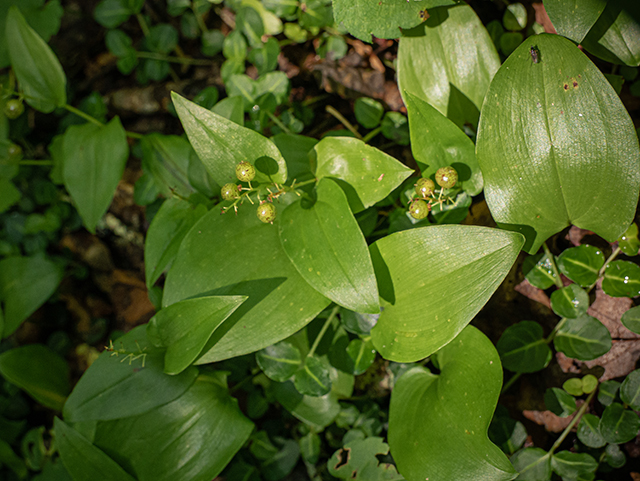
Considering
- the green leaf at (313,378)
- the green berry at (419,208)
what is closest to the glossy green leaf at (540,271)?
the green berry at (419,208)

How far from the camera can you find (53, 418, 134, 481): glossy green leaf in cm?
166

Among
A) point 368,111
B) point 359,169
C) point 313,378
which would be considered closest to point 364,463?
point 313,378

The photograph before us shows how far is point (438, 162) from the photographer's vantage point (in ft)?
5.04

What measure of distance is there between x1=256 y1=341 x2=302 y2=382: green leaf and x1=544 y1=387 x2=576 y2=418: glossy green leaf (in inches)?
42.2

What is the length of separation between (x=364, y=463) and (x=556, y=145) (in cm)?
153

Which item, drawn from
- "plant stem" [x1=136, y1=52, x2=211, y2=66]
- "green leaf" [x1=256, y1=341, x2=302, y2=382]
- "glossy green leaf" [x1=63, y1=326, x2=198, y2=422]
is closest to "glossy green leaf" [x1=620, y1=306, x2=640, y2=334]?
"green leaf" [x1=256, y1=341, x2=302, y2=382]

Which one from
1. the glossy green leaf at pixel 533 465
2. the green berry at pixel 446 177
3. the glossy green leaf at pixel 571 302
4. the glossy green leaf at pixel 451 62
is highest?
the glossy green leaf at pixel 451 62

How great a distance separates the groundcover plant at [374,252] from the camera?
4.49ft

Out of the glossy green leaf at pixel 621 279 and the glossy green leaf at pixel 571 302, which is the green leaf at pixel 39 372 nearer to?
the glossy green leaf at pixel 571 302

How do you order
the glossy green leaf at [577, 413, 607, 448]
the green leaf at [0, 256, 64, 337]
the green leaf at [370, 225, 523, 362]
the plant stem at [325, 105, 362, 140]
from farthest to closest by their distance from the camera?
1. the green leaf at [0, 256, 64, 337]
2. the plant stem at [325, 105, 362, 140]
3. the glossy green leaf at [577, 413, 607, 448]
4. the green leaf at [370, 225, 523, 362]

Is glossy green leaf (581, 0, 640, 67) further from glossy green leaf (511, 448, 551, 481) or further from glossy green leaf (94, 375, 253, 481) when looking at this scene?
glossy green leaf (94, 375, 253, 481)

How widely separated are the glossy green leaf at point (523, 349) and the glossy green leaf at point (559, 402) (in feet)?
0.44

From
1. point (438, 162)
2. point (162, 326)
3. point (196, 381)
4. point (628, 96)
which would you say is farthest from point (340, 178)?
point (628, 96)

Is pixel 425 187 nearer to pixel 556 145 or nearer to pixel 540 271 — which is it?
pixel 556 145
